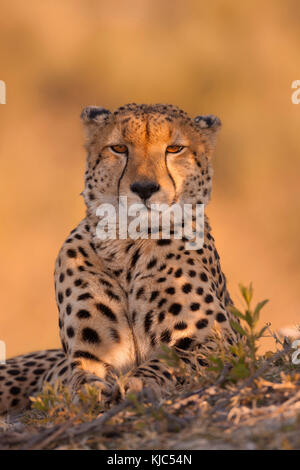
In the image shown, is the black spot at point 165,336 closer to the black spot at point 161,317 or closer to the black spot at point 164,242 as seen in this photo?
the black spot at point 161,317

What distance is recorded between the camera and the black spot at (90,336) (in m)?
4.30

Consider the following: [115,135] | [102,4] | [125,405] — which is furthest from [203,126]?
[102,4]

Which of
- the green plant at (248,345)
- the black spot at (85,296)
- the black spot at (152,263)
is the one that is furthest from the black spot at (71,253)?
the green plant at (248,345)

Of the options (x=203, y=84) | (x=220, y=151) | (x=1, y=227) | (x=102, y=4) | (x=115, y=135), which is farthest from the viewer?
(x=102, y=4)

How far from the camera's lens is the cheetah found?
4262 millimetres

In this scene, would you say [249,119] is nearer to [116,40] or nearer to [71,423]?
[116,40]

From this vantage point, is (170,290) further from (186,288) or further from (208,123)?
(208,123)

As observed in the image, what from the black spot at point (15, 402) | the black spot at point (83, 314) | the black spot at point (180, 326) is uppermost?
the black spot at point (83, 314)

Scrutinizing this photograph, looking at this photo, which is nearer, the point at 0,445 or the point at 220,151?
the point at 0,445

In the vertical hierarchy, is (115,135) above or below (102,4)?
below

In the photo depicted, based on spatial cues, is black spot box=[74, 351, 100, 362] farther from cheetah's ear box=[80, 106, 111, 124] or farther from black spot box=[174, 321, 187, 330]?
cheetah's ear box=[80, 106, 111, 124]
